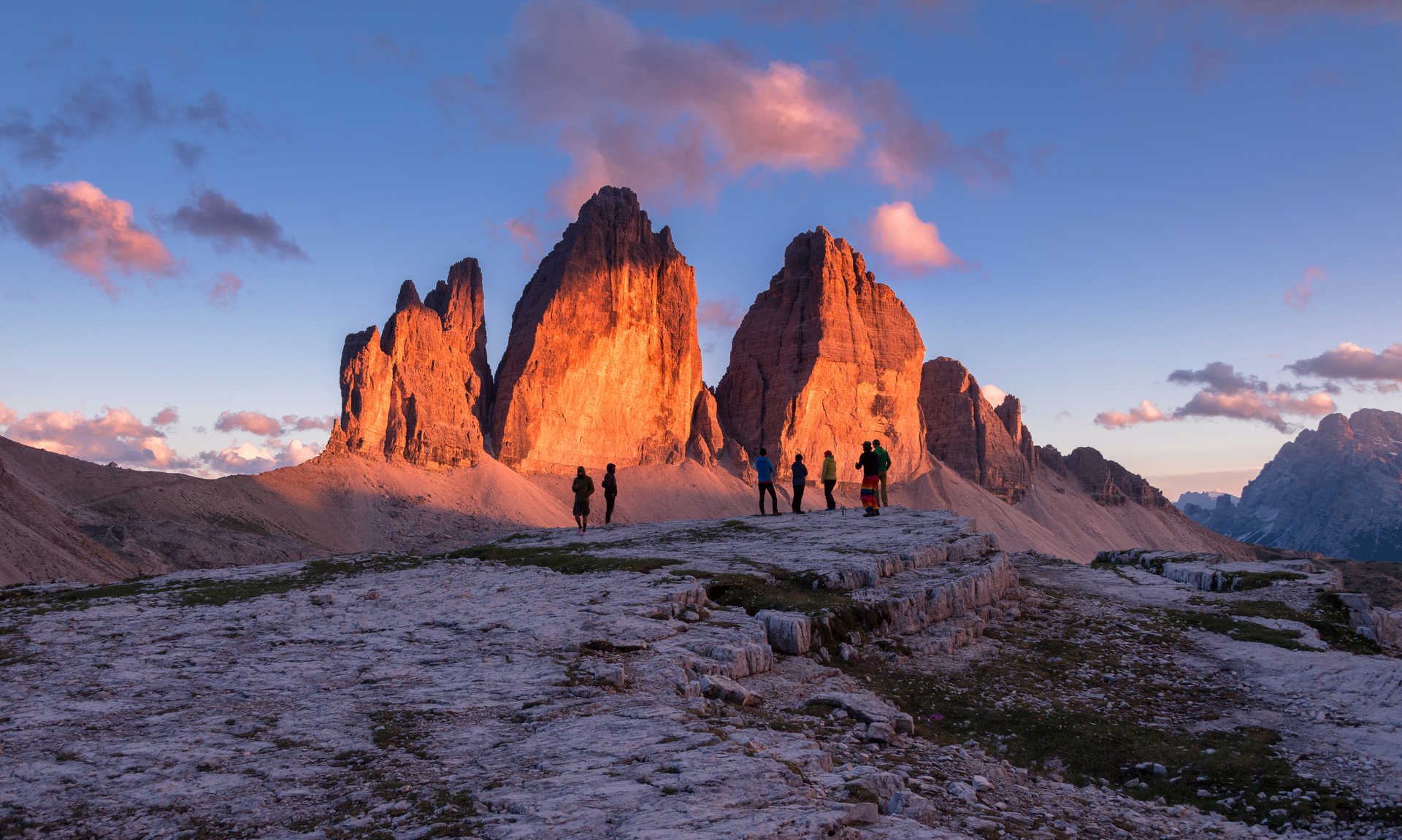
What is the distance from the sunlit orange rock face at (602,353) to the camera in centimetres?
9269

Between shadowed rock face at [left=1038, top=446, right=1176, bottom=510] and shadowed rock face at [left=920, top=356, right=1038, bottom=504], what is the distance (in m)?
15.0

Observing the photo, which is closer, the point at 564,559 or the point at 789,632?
the point at 789,632

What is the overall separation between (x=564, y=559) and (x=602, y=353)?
79.5m

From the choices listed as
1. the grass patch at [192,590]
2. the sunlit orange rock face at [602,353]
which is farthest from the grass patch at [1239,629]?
the sunlit orange rock face at [602,353]

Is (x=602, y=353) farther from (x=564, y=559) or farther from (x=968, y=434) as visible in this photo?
(x=564, y=559)

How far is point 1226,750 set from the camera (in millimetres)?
10484

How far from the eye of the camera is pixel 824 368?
4552 inches

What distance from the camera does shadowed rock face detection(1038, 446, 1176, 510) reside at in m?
148

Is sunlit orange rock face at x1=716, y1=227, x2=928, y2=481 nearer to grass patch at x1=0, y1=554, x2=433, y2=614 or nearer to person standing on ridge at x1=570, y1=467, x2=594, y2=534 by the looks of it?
person standing on ridge at x1=570, y1=467, x2=594, y2=534

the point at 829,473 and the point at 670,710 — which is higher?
the point at 829,473

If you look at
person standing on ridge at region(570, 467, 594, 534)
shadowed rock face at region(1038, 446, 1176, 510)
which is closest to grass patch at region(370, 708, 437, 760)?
person standing on ridge at region(570, 467, 594, 534)

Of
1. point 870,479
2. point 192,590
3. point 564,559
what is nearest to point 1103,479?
point 870,479

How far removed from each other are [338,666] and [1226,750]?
37.9ft

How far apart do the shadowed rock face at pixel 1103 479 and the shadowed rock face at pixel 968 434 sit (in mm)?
14998
